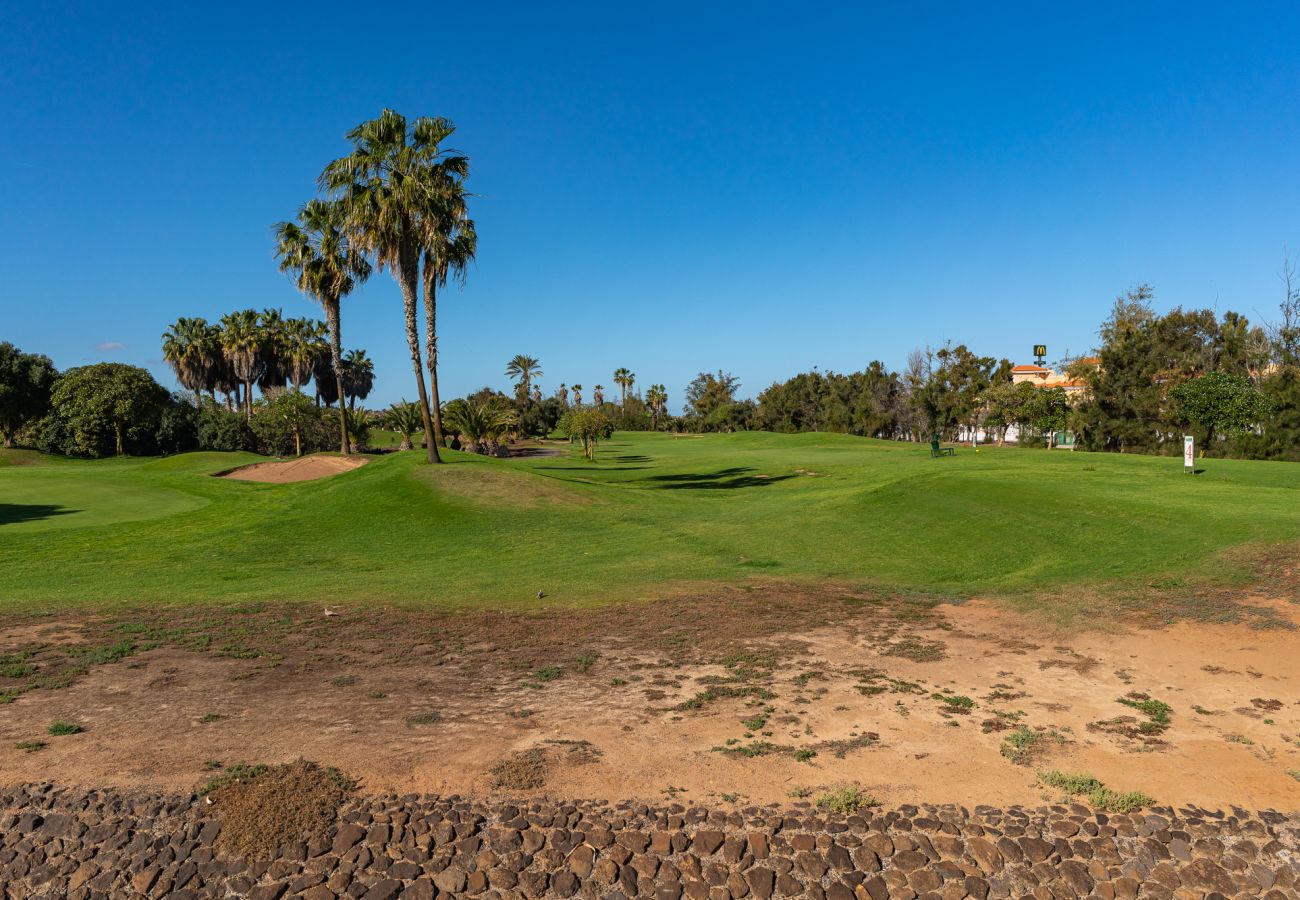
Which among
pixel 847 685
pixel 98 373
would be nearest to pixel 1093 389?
pixel 847 685

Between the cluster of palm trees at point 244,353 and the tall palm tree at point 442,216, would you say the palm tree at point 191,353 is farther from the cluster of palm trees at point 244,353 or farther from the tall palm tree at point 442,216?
the tall palm tree at point 442,216

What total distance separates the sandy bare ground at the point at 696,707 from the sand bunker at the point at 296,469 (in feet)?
88.4

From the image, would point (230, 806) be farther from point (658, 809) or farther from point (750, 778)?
point (750, 778)

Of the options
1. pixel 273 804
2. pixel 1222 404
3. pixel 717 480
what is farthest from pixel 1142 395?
pixel 273 804

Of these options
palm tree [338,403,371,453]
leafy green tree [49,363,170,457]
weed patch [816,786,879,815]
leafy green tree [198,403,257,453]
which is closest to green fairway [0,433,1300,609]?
weed patch [816,786,879,815]

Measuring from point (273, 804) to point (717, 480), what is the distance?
34114mm

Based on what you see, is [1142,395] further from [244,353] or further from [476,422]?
[244,353]

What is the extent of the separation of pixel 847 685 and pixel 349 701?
6050 mm

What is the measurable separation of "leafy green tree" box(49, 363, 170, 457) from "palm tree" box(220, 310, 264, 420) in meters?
9.49

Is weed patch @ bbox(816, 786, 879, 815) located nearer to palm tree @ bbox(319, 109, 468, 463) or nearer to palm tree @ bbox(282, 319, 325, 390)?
palm tree @ bbox(319, 109, 468, 463)

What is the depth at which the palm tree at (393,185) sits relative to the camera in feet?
102

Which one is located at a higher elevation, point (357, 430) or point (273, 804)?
point (357, 430)

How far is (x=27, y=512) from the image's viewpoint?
2419 centimetres

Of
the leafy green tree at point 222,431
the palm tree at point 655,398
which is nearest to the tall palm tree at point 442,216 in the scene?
the leafy green tree at point 222,431
